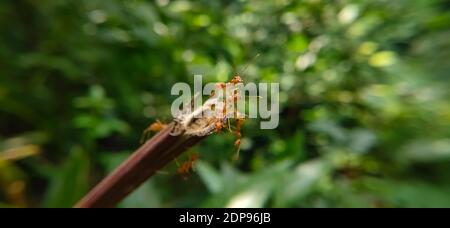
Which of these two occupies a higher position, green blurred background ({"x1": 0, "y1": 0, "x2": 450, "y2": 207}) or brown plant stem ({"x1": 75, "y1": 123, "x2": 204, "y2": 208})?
green blurred background ({"x1": 0, "y1": 0, "x2": 450, "y2": 207})

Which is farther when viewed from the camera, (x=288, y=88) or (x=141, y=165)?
(x=288, y=88)

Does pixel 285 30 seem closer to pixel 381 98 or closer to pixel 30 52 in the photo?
pixel 381 98

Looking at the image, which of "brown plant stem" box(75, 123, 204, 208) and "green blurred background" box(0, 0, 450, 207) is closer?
"brown plant stem" box(75, 123, 204, 208)

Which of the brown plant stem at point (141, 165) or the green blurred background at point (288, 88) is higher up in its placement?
the green blurred background at point (288, 88)

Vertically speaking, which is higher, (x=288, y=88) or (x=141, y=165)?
(x=288, y=88)
